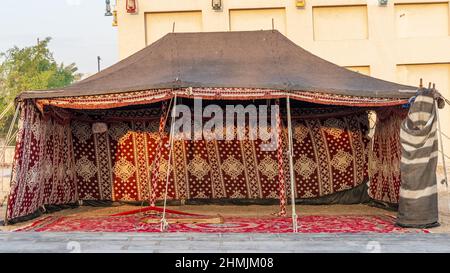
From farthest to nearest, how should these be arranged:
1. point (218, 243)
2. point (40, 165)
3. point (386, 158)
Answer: point (386, 158)
point (40, 165)
point (218, 243)

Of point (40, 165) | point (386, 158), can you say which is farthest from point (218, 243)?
point (386, 158)

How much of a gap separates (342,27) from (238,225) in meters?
12.4

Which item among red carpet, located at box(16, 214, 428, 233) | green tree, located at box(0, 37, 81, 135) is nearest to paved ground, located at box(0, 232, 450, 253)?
red carpet, located at box(16, 214, 428, 233)

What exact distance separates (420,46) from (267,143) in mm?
10405

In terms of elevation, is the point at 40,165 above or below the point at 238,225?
above

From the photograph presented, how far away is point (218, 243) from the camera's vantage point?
16.9 feet

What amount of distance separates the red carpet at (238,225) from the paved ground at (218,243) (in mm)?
1277

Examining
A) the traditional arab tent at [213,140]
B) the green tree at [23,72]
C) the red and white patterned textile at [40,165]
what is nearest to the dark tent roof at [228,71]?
the traditional arab tent at [213,140]

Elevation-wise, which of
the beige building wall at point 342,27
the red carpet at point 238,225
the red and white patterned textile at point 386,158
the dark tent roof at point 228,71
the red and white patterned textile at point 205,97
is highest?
the beige building wall at point 342,27

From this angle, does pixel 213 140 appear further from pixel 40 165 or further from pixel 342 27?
pixel 342 27

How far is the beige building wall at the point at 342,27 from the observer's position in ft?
60.1

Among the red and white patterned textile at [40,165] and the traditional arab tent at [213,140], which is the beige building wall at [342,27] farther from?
the red and white patterned textile at [40,165]

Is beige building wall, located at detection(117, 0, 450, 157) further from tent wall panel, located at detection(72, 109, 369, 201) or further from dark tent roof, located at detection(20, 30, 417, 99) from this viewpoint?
dark tent roof, located at detection(20, 30, 417, 99)

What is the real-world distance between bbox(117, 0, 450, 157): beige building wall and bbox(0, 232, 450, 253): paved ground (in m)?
13.2
